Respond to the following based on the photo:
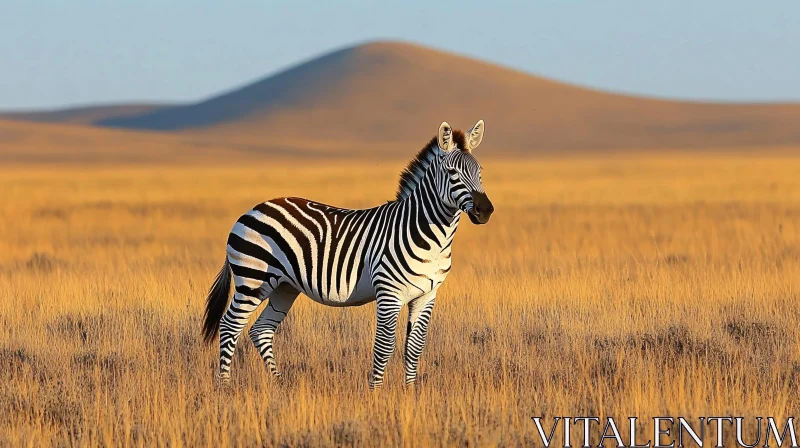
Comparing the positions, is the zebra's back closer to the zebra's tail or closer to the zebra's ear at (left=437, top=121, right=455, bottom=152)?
the zebra's tail

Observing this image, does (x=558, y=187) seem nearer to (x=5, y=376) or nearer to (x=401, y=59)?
(x=5, y=376)

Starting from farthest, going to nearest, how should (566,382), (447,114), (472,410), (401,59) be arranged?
(401,59) < (447,114) < (566,382) < (472,410)

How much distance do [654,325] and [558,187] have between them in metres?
33.0

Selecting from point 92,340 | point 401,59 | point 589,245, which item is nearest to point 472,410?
point 92,340

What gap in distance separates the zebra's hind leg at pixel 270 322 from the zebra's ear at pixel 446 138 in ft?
5.72

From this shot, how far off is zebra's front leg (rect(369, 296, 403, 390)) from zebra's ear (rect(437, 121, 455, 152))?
1.07 metres

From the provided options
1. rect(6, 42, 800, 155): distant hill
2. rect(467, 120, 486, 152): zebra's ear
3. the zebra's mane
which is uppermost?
rect(6, 42, 800, 155): distant hill

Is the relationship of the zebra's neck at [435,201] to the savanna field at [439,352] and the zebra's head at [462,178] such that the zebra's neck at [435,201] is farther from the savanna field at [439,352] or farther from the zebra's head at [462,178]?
the savanna field at [439,352]

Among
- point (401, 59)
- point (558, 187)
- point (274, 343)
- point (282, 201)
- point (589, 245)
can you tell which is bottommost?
point (274, 343)

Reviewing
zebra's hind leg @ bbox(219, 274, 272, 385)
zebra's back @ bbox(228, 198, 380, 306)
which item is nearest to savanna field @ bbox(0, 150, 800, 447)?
zebra's hind leg @ bbox(219, 274, 272, 385)

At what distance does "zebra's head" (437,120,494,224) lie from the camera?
22.8 ft

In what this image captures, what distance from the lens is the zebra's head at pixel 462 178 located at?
6961 millimetres

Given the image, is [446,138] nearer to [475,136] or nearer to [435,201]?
[475,136]

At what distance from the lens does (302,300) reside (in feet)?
35.6
